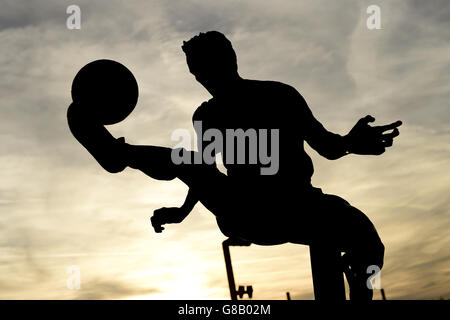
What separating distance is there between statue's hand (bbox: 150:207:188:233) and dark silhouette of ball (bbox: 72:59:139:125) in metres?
1.18

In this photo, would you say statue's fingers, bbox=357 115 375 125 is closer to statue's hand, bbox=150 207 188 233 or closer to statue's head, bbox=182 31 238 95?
statue's head, bbox=182 31 238 95

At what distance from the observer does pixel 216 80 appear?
6344mm

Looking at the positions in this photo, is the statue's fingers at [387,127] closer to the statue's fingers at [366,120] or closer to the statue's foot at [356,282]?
the statue's fingers at [366,120]

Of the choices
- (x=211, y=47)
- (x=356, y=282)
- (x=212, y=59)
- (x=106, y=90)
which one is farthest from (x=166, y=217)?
(x=356, y=282)

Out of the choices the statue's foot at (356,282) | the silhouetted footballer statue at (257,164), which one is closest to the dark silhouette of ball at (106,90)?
the silhouetted footballer statue at (257,164)

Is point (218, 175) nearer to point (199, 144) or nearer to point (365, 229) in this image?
point (199, 144)

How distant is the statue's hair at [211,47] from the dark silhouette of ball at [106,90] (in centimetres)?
82

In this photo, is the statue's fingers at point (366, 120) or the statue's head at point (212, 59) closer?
the statue's fingers at point (366, 120)

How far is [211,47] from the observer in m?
6.23

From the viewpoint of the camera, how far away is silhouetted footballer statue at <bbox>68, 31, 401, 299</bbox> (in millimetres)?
5652

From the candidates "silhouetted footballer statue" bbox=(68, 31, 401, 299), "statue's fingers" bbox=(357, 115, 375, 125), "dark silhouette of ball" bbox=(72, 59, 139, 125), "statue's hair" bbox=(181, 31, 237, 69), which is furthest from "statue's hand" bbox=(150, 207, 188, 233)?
"statue's fingers" bbox=(357, 115, 375, 125)

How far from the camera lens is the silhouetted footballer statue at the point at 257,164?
5652 millimetres
